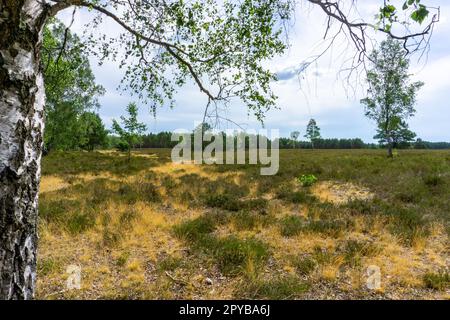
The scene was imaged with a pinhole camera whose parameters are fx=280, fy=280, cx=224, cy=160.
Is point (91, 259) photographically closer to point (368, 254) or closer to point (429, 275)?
point (368, 254)

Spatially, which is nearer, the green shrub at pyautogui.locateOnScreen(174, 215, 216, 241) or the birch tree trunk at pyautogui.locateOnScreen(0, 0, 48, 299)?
the birch tree trunk at pyautogui.locateOnScreen(0, 0, 48, 299)

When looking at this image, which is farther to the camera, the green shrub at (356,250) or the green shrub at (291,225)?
the green shrub at (291,225)

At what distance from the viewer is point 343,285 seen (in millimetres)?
4492

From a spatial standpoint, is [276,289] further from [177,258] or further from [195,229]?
[195,229]

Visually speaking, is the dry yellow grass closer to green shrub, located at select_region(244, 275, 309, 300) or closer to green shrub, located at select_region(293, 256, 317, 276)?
green shrub, located at select_region(293, 256, 317, 276)

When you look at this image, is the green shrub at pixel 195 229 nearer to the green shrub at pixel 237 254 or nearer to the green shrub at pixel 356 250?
the green shrub at pixel 237 254

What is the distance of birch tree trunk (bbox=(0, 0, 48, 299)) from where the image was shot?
76.5 inches

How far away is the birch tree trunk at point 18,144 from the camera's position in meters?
1.94

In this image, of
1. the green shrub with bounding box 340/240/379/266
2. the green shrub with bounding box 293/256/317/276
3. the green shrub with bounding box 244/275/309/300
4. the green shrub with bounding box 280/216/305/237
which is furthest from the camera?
the green shrub with bounding box 280/216/305/237

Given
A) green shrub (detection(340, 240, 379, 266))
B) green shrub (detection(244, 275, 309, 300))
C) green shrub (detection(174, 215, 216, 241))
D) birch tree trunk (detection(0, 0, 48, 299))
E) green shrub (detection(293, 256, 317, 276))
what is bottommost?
green shrub (detection(244, 275, 309, 300))

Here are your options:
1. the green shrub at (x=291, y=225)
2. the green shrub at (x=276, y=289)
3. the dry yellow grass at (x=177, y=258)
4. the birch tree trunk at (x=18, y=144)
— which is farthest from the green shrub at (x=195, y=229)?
the birch tree trunk at (x=18, y=144)

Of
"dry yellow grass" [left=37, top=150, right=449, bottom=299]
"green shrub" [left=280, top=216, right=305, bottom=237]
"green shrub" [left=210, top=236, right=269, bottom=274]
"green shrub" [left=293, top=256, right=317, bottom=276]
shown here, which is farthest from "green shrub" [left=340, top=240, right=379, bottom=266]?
"green shrub" [left=210, top=236, right=269, bottom=274]
